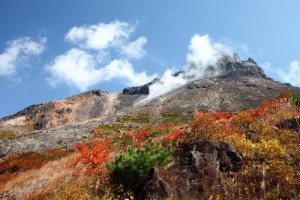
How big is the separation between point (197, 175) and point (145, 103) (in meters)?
78.9

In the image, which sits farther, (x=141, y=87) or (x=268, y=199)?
(x=141, y=87)

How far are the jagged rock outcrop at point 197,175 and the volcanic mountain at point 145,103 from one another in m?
30.6

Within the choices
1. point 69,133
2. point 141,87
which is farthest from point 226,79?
point 69,133

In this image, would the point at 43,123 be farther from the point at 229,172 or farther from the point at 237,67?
the point at 229,172

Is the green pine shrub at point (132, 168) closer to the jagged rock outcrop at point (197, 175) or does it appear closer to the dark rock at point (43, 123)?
the jagged rock outcrop at point (197, 175)

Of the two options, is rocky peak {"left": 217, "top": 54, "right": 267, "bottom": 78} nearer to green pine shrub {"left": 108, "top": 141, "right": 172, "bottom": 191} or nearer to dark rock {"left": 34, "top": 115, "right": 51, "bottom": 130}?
dark rock {"left": 34, "top": 115, "right": 51, "bottom": 130}

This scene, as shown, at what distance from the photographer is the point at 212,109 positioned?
65.4 meters

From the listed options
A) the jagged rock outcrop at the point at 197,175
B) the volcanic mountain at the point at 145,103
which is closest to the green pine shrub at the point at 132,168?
the jagged rock outcrop at the point at 197,175

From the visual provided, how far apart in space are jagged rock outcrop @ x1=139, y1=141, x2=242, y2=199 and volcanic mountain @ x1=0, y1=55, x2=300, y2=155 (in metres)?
30.6

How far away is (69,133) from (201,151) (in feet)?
129

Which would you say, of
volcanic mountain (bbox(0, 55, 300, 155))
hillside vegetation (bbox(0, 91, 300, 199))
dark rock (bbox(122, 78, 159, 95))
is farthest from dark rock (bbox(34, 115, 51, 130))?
hillside vegetation (bbox(0, 91, 300, 199))

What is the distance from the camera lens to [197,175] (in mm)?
9750

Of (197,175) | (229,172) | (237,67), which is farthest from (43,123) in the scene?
(197,175)

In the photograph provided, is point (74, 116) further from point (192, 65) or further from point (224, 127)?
point (224, 127)
